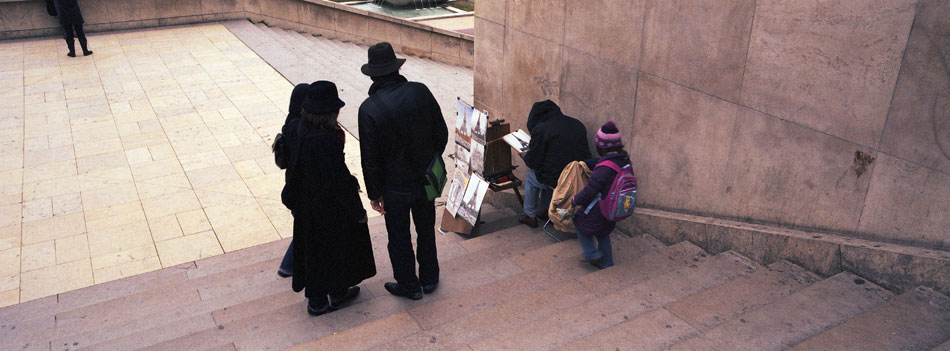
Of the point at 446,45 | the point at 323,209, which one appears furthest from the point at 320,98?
the point at 446,45

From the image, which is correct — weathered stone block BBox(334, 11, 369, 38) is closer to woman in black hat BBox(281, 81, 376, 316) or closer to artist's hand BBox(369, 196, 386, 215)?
woman in black hat BBox(281, 81, 376, 316)

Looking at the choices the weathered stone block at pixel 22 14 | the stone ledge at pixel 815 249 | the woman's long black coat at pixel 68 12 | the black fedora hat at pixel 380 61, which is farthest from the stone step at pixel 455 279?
the weathered stone block at pixel 22 14

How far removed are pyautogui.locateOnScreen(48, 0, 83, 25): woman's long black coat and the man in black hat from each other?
1062 cm

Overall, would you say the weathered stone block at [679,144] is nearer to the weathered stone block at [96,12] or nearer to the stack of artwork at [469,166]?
the stack of artwork at [469,166]

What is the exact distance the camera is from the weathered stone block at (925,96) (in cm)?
344

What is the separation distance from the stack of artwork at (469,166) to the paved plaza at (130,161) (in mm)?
1833

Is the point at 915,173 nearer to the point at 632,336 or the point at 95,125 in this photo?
the point at 632,336

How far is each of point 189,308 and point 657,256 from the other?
11.4 ft

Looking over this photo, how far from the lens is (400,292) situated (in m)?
4.67

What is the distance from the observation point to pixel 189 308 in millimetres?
4734

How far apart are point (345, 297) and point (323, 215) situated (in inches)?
26.5

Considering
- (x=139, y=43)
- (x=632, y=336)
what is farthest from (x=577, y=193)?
(x=139, y=43)

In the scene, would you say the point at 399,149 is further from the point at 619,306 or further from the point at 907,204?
the point at 907,204

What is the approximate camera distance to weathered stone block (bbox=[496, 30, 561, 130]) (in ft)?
20.7
